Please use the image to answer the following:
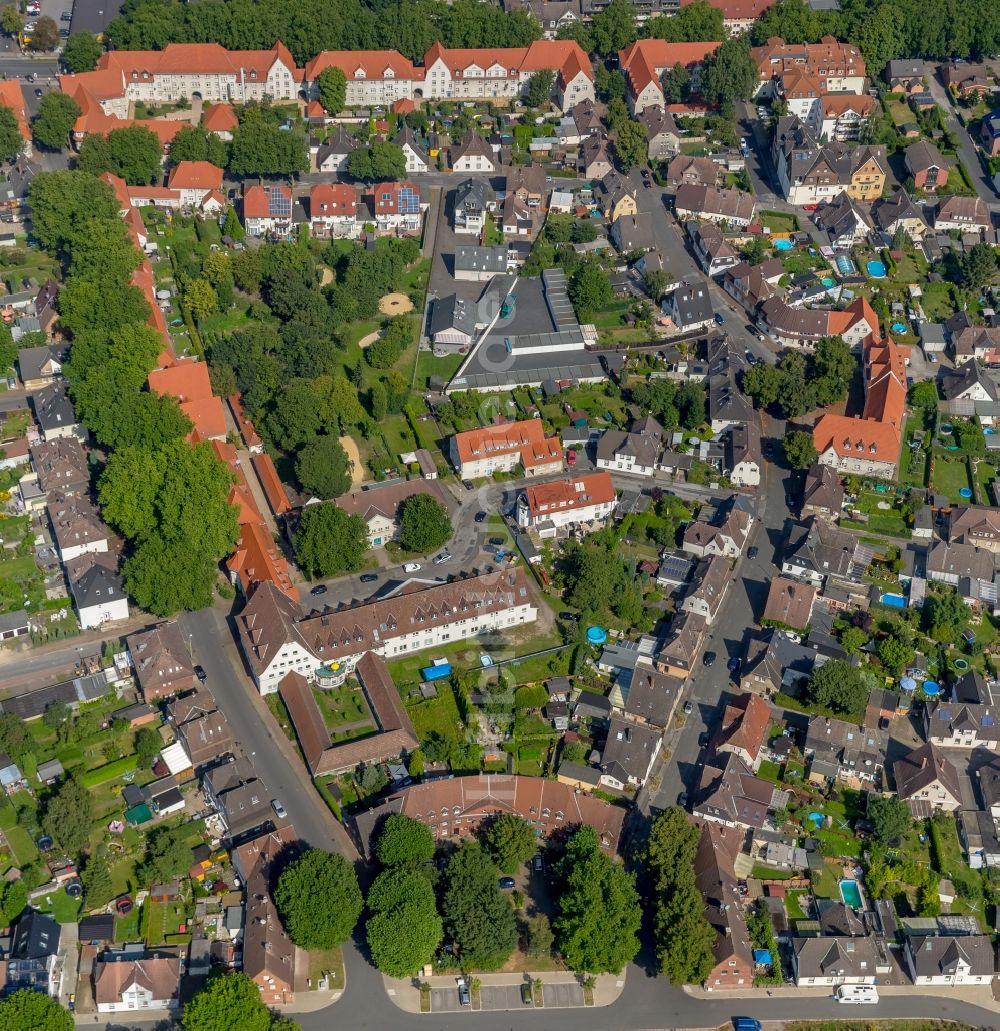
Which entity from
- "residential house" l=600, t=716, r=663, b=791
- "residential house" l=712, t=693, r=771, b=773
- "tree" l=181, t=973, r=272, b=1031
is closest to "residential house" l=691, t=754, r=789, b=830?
"residential house" l=712, t=693, r=771, b=773

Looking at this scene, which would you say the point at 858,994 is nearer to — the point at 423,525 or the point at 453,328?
the point at 423,525

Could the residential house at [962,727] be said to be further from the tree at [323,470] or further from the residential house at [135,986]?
the residential house at [135,986]

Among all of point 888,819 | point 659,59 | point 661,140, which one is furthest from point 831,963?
point 659,59

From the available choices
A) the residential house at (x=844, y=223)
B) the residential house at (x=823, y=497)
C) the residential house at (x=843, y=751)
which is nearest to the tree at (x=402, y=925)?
the residential house at (x=843, y=751)

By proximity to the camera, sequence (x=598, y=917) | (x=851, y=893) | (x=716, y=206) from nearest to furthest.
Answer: (x=598, y=917), (x=851, y=893), (x=716, y=206)

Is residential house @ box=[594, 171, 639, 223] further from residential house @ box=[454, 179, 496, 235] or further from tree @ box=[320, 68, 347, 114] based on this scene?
tree @ box=[320, 68, 347, 114]

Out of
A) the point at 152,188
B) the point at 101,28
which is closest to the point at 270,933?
the point at 152,188

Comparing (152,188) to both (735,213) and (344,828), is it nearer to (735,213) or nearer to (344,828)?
(735,213)

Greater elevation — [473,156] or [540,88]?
[540,88]
